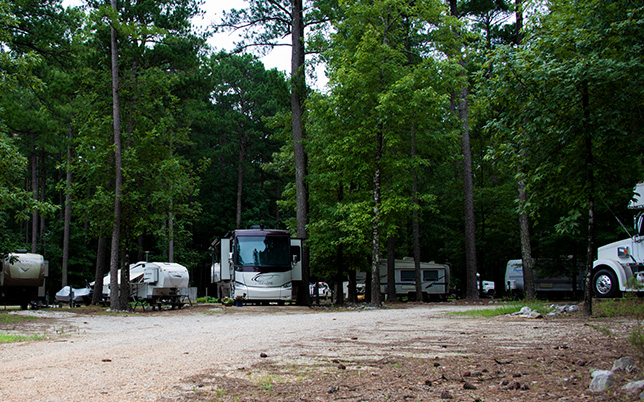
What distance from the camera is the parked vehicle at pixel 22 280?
920 inches

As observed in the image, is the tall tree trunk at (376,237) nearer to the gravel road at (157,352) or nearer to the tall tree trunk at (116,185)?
the gravel road at (157,352)

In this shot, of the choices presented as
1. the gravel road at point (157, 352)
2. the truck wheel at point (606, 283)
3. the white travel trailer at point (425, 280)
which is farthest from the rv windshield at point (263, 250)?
the white travel trailer at point (425, 280)

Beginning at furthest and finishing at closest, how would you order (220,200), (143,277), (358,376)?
(220,200)
(143,277)
(358,376)

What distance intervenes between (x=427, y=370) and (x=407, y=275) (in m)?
30.7

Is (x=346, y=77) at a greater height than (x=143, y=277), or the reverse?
(x=346, y=77)

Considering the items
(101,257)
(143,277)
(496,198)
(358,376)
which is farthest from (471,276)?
(358,376)

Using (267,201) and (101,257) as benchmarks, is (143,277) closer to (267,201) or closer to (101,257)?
(101,257)

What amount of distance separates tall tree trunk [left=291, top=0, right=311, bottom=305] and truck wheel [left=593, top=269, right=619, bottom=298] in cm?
1051

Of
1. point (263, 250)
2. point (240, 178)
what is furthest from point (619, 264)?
point (240, 178)

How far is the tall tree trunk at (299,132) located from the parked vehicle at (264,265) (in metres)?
0.38

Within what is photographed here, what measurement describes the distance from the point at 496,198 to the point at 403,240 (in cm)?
661

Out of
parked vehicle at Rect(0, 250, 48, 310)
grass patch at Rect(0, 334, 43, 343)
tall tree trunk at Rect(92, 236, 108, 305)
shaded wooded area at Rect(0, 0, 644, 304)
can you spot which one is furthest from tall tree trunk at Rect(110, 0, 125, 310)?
grass patch at Rect(0, 334, 43, 343)

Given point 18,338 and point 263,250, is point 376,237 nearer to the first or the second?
point 263,250

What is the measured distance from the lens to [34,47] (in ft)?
66.5
